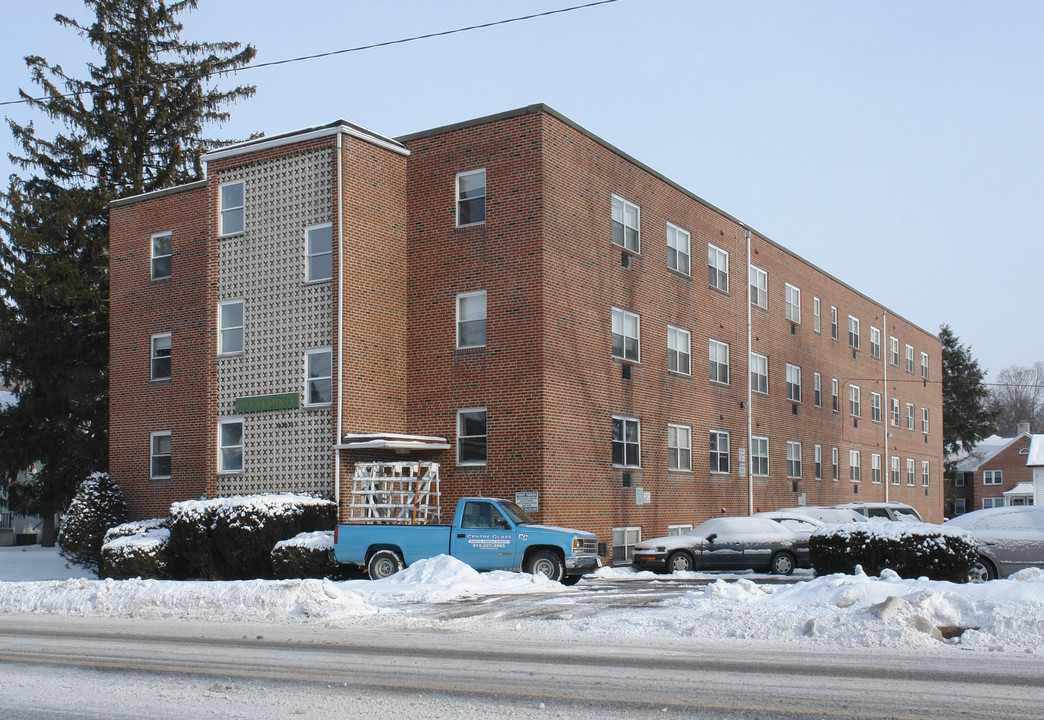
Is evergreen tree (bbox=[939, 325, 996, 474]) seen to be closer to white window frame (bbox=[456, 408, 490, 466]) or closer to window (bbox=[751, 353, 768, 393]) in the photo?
window (bbox=[751, 353, 768, 393])

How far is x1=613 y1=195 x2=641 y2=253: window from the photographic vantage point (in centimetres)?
2902

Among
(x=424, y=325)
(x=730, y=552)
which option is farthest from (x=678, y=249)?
(x=730, y=552)

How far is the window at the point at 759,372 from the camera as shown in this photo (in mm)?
36969

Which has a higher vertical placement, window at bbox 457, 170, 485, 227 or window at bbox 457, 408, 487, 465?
window at bbox 457, 170, 485, 227

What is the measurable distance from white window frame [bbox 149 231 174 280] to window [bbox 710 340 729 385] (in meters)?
16.7

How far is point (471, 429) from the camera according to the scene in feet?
86.7

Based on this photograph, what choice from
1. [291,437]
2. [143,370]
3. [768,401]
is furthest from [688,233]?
[143,370]

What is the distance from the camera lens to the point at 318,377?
25.9 meters

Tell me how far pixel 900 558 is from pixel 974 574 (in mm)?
1680

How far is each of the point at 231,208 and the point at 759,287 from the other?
18886mm

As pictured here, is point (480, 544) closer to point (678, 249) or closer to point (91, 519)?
point (91, 519)

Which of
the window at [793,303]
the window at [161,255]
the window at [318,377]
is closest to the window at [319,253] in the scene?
the window at [318,377]

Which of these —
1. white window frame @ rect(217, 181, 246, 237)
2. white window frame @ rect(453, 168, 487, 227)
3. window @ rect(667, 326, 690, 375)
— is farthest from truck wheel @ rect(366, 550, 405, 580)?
window @ rect(667, 326, 690, 375)

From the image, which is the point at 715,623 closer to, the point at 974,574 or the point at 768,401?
the point at 974,574
